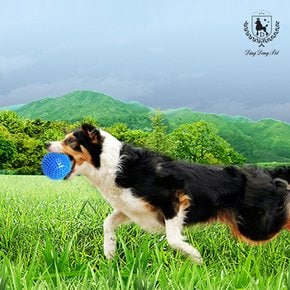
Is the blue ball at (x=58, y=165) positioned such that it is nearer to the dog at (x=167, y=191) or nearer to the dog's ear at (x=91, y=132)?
the dog at (x=167, y=191)

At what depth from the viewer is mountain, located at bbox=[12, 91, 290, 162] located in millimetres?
25406

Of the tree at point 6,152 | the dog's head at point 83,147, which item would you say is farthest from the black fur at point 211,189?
the tree at point 6,152

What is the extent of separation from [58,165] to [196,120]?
2304 centimetres

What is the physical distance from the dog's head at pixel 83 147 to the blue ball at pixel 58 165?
0.03m

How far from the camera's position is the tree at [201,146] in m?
20.0

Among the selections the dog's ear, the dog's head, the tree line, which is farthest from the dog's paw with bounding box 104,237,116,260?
the tree line

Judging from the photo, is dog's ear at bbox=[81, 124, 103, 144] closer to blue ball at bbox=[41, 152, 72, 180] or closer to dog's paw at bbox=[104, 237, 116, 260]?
blue ball at bbox=[41, 152, 72, 180]

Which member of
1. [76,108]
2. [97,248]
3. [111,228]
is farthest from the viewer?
[76,108]

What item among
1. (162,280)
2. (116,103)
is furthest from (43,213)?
(116,103)

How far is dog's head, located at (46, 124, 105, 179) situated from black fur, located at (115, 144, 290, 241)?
0.57 ft

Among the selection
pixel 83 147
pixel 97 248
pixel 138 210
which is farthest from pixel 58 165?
pixel 97 248

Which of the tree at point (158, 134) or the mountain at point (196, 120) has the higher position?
the tree at point (158, 134)

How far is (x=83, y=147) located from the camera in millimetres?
4395

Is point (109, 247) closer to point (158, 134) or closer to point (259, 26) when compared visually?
point (259, 26)
